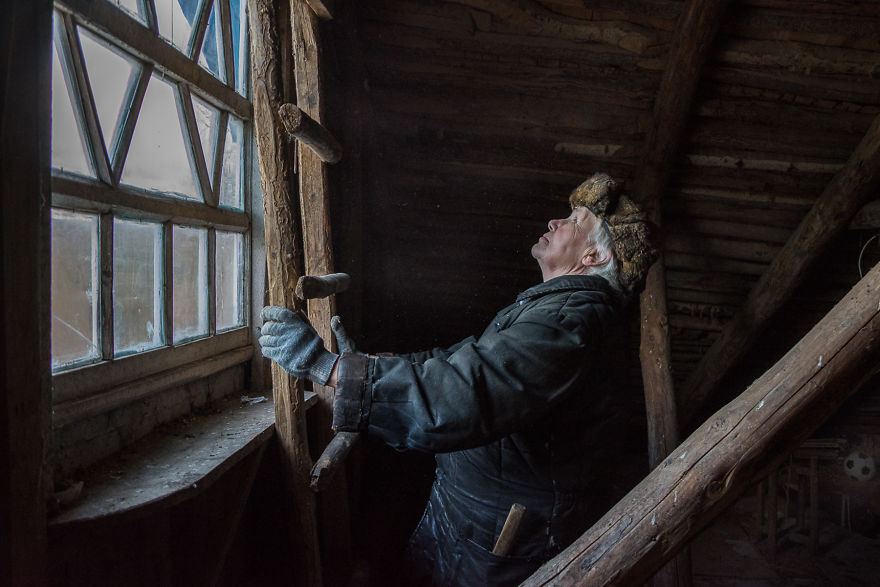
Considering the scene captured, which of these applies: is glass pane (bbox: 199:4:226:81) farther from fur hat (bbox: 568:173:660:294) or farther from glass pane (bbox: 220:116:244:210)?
fur hat (bbox: 568:173:660:294)

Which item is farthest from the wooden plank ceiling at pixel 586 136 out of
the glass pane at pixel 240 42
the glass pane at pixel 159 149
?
the glass pane at pixel 159 149

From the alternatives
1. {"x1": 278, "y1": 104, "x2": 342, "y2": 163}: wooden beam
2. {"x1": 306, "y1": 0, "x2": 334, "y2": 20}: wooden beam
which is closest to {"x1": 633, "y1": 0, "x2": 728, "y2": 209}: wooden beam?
{"x1": 306, "y1": 0, "x2": 334, "y2": 20}: wooden beam

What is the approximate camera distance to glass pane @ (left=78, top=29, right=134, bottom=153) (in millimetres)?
1729

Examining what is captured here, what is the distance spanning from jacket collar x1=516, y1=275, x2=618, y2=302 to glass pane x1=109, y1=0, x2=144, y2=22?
167 centimetres

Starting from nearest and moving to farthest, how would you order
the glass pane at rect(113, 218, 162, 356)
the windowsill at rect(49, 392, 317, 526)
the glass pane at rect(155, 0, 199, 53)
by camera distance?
the windowsill at rect(49, 392, 317, 526) < the glass pane at rect(113, 218, 162, 356) < the glass pane at rect(155, 0, 199, 53)

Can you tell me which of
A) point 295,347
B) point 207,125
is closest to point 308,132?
point 295,347

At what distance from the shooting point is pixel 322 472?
2043mm

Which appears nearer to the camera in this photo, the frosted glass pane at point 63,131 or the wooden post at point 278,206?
the frosted glass pane at point 63,131

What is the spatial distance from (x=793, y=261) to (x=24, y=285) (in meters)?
4.04

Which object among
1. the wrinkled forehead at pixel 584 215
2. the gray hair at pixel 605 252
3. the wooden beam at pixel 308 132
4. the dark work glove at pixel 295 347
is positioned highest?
the wooden beam at pixel 308 132

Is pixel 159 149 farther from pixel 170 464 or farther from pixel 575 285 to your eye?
pixel 575 285

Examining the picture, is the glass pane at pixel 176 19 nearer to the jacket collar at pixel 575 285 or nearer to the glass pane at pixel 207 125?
the glass pane at pixel 207 125

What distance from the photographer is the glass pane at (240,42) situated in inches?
106

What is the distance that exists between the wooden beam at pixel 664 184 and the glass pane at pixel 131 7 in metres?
2.54
